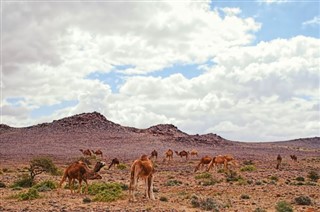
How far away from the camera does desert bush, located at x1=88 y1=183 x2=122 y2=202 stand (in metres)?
18.2

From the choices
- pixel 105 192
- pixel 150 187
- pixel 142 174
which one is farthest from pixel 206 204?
pixel 105 192

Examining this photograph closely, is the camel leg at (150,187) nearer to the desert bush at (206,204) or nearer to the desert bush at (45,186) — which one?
the desert bush at (206,204)

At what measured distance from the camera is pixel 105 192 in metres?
19.0

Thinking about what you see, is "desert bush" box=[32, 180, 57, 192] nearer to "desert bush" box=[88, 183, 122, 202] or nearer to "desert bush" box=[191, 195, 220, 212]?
"desert bush" box=[88, 183, 122, 202]

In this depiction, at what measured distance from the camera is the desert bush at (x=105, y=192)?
59.8 feet

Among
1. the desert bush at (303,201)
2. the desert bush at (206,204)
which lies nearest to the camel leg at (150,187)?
the desert bush at (206,204)

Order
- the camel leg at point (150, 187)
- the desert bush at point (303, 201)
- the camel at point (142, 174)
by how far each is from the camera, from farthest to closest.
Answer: the camel leg at point (150, 187) < the camel at point (142, 174) < the desert bush at point (303, 201)

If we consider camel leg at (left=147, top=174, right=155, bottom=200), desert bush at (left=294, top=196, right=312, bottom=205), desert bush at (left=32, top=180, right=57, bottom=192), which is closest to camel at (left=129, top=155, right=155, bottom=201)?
camel leg at (left=147, top=174, right=155, bottom=200)

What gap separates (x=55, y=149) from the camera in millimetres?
83625

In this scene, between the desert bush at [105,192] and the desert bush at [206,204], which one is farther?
the desert bush at [105,192]

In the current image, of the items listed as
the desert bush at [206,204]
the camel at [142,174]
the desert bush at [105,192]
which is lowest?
the desert bush at [206,204]

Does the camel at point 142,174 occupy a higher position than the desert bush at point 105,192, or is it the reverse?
the camel at point 142,174

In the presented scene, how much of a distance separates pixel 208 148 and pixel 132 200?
275ft

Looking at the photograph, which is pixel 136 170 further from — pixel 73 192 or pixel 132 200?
pixel 73 192
